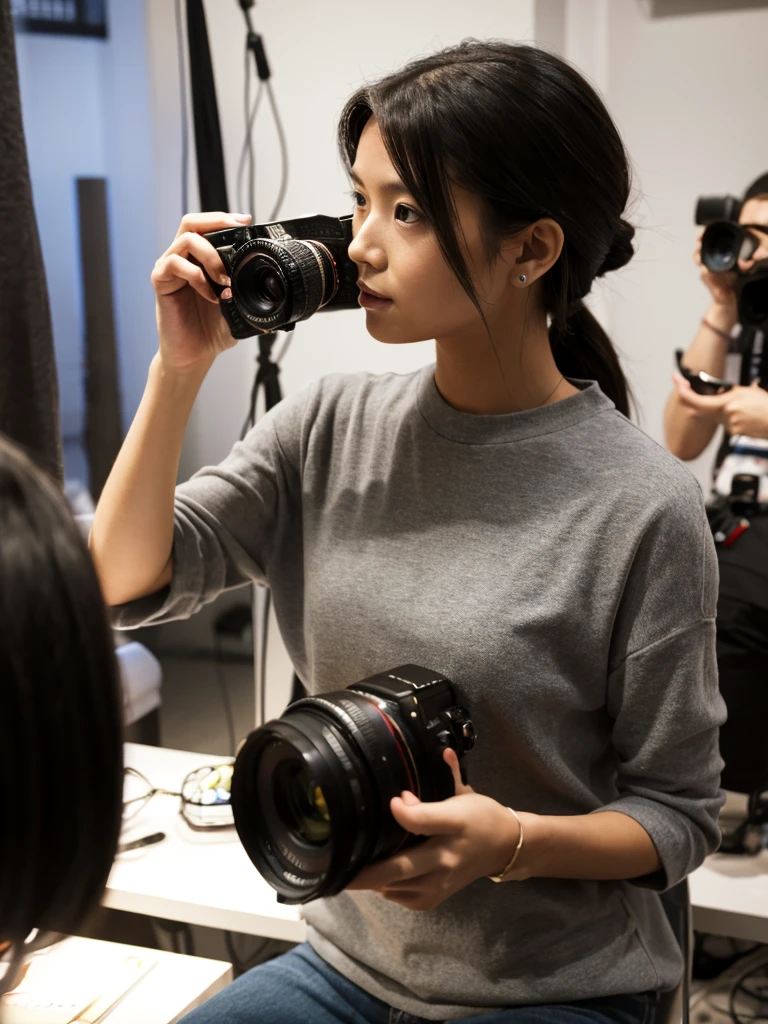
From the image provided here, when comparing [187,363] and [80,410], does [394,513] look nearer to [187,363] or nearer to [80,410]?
[187,363]

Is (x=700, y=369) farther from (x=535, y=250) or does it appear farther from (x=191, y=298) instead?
(x=191, y=298)

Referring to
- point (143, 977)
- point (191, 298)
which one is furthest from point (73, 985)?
point (191, 298)

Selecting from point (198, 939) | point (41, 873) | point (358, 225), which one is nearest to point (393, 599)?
point (358, 225)

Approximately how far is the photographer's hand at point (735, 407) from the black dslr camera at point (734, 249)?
133 millimetres

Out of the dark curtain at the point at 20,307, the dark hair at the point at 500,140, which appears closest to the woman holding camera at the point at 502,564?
the dark hair at the point at 500,140

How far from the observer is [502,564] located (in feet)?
3.17

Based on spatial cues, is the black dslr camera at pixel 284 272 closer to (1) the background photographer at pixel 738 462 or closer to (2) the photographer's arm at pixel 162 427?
(2) the photographer's arm at pixel 162 427

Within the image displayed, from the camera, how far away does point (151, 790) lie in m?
1.51

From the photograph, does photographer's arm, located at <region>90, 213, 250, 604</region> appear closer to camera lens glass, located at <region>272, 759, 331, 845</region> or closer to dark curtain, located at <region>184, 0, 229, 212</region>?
camera lens glass, located at <region>272, 759, 331, 845</region>

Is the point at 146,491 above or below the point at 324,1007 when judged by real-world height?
above

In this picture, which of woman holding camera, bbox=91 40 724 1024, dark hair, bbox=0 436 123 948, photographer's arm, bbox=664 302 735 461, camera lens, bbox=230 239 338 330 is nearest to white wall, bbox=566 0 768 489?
photographer's arm, bbox=664 302 735 461

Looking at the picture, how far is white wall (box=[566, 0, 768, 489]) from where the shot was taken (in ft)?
6.27

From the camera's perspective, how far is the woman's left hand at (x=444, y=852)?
31.6 inches

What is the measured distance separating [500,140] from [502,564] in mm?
366
